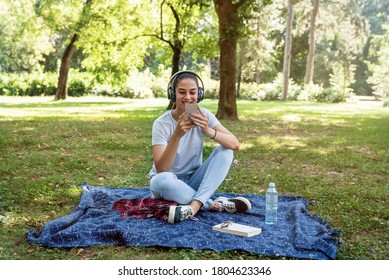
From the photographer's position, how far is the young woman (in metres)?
4.02

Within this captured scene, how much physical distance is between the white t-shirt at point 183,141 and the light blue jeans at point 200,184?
0.59 feet

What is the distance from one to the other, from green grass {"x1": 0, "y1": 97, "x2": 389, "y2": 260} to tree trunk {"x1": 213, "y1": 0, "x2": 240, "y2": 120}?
156cm

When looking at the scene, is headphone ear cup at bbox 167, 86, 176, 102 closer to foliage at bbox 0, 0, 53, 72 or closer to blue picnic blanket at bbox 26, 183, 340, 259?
blue picnic blanket at bbox 26, 183, 340, 259

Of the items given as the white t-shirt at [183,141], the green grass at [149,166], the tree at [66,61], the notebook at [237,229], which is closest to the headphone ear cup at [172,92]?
the white t-shirt at [183,141]

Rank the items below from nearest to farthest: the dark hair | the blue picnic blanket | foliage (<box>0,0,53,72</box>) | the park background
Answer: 1. the blue picnic blanket
2. the dark hair
3. the park background
4. foliage (<box>0,0,53,72</box>)

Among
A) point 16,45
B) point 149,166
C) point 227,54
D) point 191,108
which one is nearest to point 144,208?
point 191,108

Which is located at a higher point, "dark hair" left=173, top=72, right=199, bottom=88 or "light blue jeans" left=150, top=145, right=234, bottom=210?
"dark hair" left=173, top=72, right=199, bottom=88

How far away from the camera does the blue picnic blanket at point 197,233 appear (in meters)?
3.52

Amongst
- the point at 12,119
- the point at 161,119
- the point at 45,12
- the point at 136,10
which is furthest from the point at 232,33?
the point at 45,12

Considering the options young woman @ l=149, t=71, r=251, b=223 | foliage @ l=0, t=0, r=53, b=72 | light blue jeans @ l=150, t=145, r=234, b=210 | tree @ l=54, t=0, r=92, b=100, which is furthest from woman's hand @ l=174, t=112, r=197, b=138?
foliage @ l=0, t=0, r=53, b=72

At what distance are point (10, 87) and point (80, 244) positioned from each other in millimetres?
29057

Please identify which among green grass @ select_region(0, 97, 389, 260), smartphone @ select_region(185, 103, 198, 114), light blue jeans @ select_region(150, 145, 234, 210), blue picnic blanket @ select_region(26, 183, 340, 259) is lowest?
green grass @ select_region(0, 97, 389, 260)

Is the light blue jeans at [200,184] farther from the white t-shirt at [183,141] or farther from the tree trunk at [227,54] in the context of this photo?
the tree trunk at [227,54]

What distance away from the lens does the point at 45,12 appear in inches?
883
